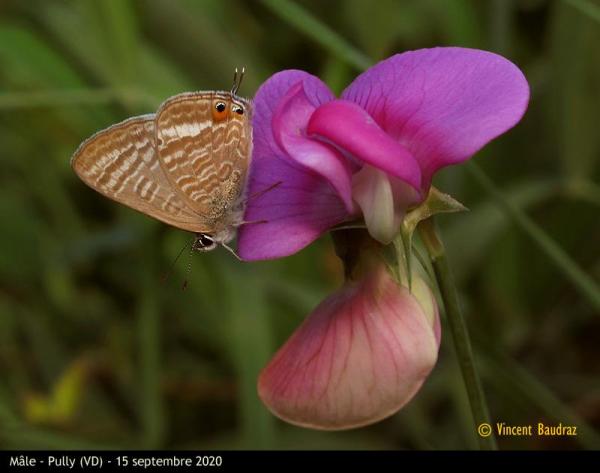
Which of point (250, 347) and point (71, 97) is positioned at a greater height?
point (71, 97)
